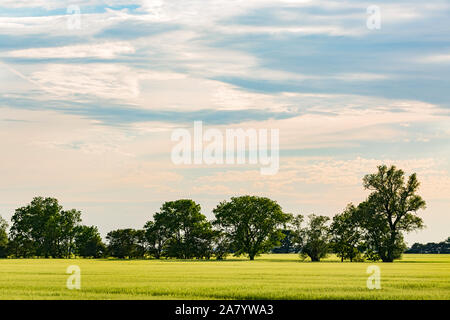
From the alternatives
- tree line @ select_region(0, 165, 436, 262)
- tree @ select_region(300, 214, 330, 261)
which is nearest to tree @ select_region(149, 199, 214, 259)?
tree line @ select_region(0, 165, 436, 262)

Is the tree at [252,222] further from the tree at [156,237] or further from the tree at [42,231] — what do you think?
the tree at [42,231]

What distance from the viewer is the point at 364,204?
11906cm

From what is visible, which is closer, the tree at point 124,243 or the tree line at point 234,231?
the tree line at point 234,231

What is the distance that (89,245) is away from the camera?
162 meters

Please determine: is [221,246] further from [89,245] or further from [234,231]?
[89,245]

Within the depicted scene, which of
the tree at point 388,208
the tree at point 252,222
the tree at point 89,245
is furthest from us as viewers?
the tree at point 89,245

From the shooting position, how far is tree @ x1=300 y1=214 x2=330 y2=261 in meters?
128

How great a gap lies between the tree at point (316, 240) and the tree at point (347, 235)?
8.53ft

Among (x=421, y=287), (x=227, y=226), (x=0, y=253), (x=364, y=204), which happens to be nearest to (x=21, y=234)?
(x=0, y=253)

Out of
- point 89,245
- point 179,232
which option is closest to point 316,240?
point 179,232

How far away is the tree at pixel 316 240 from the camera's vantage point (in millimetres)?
127875

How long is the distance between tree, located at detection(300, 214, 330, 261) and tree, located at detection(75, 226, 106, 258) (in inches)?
2370

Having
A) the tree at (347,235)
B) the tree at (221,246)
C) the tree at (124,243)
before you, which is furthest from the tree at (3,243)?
the tree at (347,235)

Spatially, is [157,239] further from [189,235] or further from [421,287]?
[421,287]
